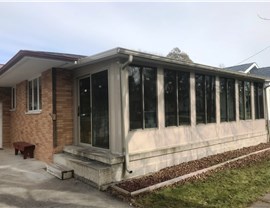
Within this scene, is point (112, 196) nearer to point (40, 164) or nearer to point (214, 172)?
point (214, 172)

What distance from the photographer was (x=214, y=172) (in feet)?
23.6

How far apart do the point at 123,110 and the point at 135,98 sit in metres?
0.55

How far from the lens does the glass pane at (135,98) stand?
688 cm

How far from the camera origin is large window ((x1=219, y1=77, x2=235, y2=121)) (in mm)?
10227

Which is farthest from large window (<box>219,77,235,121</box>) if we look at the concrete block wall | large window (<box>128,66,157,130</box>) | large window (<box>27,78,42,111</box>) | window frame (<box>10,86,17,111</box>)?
window frame (<box>10,86,17,111</box>)

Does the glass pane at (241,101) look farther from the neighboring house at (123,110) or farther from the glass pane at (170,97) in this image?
the glass pane at (170,97)

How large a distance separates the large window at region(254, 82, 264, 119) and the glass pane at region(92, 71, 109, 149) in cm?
784

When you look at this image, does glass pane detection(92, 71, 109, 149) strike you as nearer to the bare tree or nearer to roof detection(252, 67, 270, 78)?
roof detection(252, 67, 270, 78)

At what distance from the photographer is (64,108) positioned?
8359 millimetres

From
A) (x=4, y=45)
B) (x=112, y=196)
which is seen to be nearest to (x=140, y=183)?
(x=112, y=196)

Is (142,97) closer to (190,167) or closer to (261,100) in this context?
(190,167)

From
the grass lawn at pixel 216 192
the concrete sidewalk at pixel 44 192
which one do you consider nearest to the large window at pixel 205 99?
the grass lawn at pixel 216 192

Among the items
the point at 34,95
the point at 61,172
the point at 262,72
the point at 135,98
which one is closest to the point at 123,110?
the point at 135,98

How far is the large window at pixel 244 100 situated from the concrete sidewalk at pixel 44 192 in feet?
24.5
